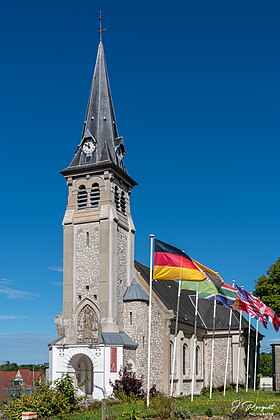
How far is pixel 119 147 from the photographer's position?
153ft

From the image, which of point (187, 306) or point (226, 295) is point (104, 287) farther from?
point (187, 306)

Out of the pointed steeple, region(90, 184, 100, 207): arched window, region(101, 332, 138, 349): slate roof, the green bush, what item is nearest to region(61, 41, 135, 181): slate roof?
the pointed steeple

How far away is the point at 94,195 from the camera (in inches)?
1751

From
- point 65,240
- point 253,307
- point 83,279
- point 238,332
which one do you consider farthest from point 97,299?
point 238,332

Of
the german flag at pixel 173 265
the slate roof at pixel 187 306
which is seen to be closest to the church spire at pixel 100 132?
the slate roof at pixel 187 306

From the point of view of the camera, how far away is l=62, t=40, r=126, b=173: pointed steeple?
1795 inches

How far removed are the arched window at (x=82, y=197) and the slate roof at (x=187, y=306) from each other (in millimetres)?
6815

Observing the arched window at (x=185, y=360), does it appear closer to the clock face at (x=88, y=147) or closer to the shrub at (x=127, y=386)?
the shrub at (x=127, y=386)

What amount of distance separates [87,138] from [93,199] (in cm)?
524

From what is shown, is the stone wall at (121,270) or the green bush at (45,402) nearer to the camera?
the green bush at (45,402)

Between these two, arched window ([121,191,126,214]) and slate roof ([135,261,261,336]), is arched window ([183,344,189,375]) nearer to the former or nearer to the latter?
slate roof ([135,261,261,336])

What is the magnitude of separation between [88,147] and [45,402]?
23.0 m

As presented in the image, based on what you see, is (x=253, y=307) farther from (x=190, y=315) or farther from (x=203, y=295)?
(x=190, y=315)

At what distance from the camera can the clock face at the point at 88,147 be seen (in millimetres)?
45969
